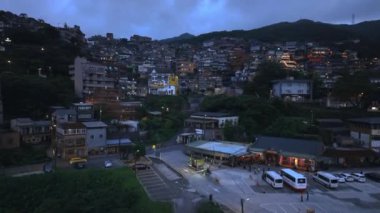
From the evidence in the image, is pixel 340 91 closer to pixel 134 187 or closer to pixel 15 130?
pixel 134 187

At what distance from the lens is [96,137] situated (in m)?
26.3

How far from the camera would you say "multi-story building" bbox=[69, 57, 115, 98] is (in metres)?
39.2

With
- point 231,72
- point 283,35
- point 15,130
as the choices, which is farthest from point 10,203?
point 283,35

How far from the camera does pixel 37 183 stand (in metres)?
20.2

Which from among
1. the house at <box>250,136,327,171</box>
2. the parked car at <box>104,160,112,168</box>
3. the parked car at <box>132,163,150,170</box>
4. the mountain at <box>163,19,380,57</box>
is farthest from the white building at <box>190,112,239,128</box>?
the mountain at <box>163,19,380,57</box>

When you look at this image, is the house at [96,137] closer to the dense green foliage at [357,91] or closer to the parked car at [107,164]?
the parked car at [107,164]

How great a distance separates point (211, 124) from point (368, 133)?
1255cm

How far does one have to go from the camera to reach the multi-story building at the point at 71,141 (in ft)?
81.4

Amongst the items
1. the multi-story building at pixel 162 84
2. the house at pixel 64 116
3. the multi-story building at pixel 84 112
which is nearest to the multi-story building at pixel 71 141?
the house at pixel 64 116

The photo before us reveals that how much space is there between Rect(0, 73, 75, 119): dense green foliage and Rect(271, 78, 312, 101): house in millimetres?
24261

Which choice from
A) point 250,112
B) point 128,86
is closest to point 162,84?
point 128,86

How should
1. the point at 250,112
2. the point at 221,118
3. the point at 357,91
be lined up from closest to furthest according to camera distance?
the point at 221,118, the point at 250,112, the point at 357,91

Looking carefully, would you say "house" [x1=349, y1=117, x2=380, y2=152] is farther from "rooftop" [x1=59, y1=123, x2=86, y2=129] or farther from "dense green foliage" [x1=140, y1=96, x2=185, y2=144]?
"rooftop" [x1=59, y1=123, x2=86, y2=129]

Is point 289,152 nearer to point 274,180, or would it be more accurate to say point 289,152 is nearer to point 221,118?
point 274,180
